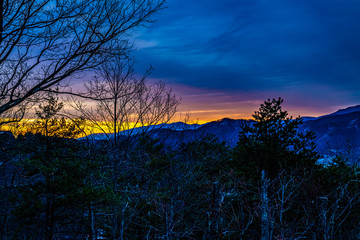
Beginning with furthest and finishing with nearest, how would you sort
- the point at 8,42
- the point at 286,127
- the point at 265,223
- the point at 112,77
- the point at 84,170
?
the point at 112,77 < the point at 286,127 < the point at 265,223 < the point at 84,170 < the point at 8,42

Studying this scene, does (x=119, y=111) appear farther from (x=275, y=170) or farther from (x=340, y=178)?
(x=340, y=178)

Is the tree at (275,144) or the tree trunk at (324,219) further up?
the tree at (275,144)

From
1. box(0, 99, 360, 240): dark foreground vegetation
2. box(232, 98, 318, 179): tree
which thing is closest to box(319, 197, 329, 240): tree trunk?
box(0, 99, 360, 240): dark foreground vegetation

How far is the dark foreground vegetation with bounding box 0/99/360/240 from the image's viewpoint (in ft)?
32.0

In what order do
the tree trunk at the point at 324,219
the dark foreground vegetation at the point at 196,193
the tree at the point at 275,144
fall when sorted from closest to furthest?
the dark foreground vegetation at the point at 196,193
the tree trunk at the point at 324,219
the tree at the point at 275,144

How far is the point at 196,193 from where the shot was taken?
19328 mm

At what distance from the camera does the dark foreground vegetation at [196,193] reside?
9.75 meters

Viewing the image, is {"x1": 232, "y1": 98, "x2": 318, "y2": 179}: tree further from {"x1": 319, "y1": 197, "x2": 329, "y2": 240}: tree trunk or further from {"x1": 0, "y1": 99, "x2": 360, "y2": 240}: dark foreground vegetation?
{"x1": 319, "y1": 197, "x2": 329, "y2": 240}: tree trunk

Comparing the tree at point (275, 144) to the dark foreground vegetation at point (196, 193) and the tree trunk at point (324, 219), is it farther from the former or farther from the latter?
the tree trunk at point (324, 219)

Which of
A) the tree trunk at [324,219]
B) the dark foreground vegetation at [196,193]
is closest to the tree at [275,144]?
the dark foreground vegetation at [196,193]

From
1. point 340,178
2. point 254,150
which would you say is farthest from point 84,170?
point 340,178

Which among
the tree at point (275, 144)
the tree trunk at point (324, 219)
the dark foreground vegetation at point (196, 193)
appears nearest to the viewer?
the dark foreground vegetation at point (196, 193)

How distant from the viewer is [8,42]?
5.27 m

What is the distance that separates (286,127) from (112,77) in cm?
1054
